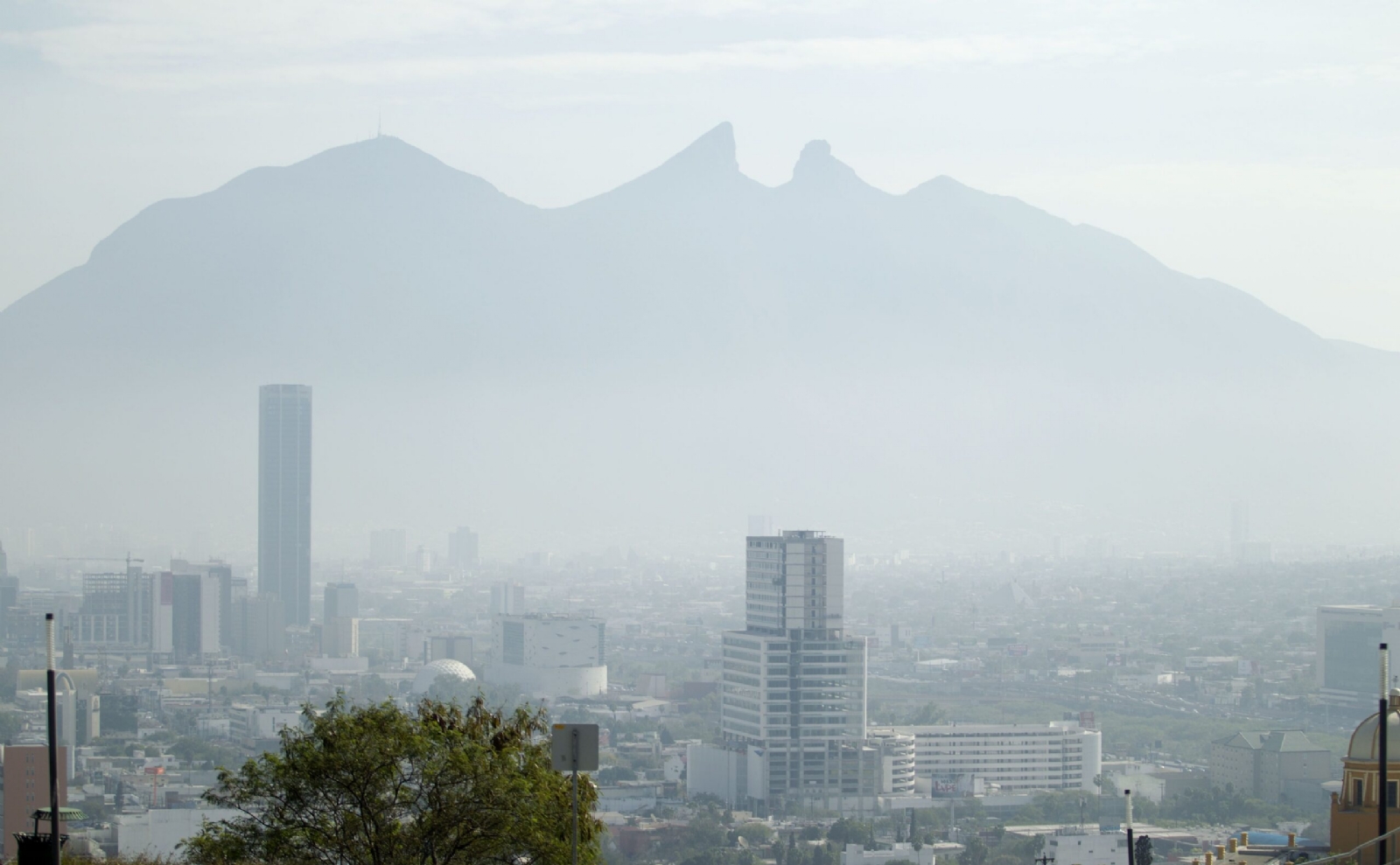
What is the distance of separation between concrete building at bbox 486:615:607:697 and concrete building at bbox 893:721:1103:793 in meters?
32.8

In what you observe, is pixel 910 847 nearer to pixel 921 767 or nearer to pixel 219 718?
pixel 921 767

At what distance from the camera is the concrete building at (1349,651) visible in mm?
87000

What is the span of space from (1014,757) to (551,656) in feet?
139

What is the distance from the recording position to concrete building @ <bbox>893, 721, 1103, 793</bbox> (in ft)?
215

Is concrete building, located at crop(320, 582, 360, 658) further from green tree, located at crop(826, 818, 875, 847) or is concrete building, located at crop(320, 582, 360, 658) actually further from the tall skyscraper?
green tree, located at crop(826, 818, 875, 847)

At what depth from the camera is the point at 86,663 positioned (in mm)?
110062

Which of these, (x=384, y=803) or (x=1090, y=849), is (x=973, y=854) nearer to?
(x=1090, y=849)

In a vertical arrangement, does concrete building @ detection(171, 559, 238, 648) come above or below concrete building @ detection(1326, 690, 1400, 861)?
below

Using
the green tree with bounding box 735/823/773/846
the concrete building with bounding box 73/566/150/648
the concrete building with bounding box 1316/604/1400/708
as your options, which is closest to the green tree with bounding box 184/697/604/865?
the green tree with bounding box 735/823/773/846

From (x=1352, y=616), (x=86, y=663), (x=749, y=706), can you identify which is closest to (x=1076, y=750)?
(x=749, y=706)

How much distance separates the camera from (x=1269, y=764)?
206 ft

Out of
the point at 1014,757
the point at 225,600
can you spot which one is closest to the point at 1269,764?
the point at 1014,757

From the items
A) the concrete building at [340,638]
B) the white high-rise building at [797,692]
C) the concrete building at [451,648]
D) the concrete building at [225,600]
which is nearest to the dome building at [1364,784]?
the white high-rise building at [797,692]

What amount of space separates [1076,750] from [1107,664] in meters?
49.7
